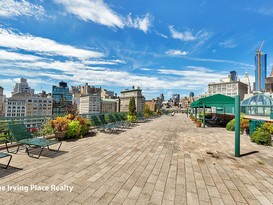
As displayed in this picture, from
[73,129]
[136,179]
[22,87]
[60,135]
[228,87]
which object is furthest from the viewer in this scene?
[22,87]

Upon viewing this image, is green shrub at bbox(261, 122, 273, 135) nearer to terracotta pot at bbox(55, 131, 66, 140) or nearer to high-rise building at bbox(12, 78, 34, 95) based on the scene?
terracotta pot at bbox(55, 131, 66, 140)

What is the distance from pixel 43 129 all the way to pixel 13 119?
150 cm

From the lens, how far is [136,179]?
3629 millimetres

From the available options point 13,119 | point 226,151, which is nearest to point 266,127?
point 226,151

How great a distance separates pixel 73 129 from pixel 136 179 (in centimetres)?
525

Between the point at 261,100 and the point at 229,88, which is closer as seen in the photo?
the point at 261,100

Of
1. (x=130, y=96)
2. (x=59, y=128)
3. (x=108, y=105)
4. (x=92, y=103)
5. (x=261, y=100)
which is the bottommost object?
(x=59, y=128)

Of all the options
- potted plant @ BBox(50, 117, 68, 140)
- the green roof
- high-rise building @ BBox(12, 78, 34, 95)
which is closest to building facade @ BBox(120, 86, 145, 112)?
the green roof

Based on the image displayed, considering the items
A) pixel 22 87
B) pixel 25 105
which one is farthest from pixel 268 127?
pixel 22 87

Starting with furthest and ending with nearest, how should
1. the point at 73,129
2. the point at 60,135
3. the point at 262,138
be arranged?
the point at 73,129 → the point at 262,138 → the point at 60,135

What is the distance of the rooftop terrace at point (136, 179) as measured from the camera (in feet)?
9.50

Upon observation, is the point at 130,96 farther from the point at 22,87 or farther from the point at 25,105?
the point at 22,87

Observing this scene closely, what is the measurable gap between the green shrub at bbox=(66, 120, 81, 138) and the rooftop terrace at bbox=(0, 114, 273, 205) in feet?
7.07

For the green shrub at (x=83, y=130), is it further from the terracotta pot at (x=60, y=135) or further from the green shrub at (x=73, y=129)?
the terracotta pot at (x=60, y=135)
